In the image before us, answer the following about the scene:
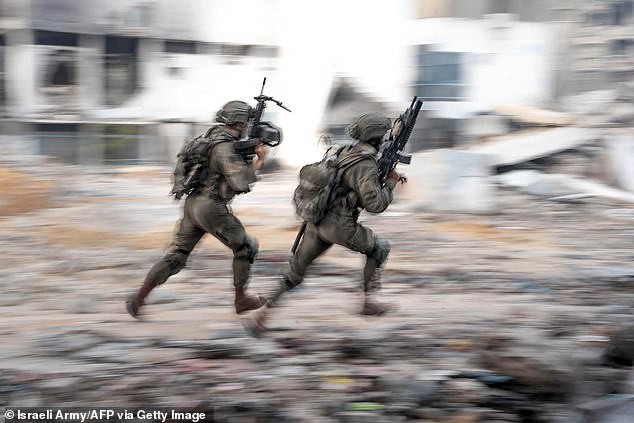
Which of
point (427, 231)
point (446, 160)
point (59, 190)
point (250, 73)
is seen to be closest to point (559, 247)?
point (427, 231)

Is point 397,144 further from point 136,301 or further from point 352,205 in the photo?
point 136,301

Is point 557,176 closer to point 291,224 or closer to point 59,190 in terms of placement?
point 291,224

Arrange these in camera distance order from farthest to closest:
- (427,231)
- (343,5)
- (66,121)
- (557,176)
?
(343,5), (66,121), (557,176), (427,231)

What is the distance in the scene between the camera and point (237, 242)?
4.77 metres

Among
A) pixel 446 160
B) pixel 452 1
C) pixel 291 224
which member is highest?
pixel 452 1

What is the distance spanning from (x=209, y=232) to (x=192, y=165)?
42 cm

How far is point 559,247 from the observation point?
859cm

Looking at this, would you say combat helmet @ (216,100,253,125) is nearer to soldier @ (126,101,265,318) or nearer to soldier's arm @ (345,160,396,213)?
soldier @ (126,101,265,318)

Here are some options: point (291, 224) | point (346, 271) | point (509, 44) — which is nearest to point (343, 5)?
point (509, 44)

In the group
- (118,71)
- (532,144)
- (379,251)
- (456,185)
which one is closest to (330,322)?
(379,251)

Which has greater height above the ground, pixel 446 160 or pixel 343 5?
pixel 343 5

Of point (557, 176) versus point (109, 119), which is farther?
point (109, 119)

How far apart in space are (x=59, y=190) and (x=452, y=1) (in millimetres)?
7128

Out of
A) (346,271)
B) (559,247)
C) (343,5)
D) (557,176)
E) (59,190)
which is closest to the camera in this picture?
(346,271)
